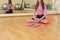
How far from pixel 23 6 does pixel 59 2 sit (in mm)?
571

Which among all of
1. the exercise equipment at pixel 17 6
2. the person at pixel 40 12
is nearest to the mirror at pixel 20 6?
the exercise equipment at pixel 17 6

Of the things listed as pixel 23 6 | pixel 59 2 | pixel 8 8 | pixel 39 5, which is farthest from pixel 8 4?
pixel 59 2

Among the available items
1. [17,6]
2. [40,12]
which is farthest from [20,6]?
[40,12]

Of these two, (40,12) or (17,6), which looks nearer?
(40,12)

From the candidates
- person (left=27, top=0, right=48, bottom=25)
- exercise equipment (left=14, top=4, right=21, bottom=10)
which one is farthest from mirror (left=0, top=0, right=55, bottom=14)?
person (left=27, top=0, right=48, bottom=25)

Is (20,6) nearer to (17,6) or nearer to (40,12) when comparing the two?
(17,6)

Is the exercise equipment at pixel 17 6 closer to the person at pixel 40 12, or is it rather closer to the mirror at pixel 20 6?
the mirror at pixel 20 6

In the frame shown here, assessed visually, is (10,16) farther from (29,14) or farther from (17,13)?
(29,14)

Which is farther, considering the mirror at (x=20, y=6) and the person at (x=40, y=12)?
the mirror at (x=20, y=6)

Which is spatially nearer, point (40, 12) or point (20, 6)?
point (40, 12)

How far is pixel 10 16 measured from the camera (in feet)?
6.54

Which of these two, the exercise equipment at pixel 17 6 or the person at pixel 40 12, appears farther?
the exercise equipment at pixel 17 6

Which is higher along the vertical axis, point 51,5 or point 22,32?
point 51,5

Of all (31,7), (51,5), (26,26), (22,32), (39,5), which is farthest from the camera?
(51,5)
